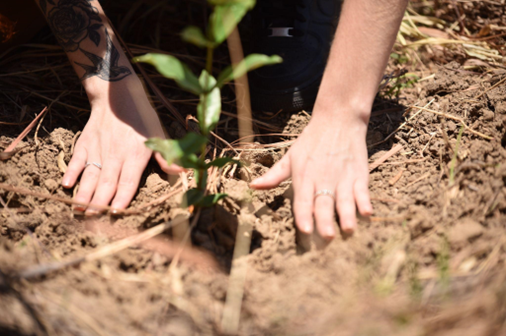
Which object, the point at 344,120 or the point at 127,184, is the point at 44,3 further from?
the point at 344,120

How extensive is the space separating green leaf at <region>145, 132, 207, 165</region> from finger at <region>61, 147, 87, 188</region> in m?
0.52

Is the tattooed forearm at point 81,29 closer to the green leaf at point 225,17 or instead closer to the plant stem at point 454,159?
the green leaf at point 225,17

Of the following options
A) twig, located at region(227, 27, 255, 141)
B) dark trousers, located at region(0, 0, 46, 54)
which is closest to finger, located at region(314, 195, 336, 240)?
twig, located at region(227, 27, 255, 141)

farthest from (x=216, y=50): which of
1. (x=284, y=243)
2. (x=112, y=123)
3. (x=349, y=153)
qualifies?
(x=284, y=243)

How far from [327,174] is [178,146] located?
499mm

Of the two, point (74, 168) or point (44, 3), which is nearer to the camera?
point (74, 168)

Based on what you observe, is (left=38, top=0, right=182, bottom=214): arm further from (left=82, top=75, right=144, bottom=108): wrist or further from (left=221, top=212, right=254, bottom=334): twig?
(left=221, top=212, right=254, bottom=334): twig

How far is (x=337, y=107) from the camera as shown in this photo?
125 cm

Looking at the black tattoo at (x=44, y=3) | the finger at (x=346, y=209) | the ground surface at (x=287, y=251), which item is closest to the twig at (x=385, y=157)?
the ground surface at (x=287, y=251)

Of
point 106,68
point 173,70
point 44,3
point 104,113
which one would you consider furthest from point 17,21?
point 173,70

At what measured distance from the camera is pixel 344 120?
1239mm

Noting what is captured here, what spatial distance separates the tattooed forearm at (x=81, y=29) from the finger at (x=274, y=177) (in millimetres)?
719

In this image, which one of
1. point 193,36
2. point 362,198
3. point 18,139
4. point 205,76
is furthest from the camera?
point 18,139

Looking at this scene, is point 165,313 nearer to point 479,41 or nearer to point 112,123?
point 112,123
